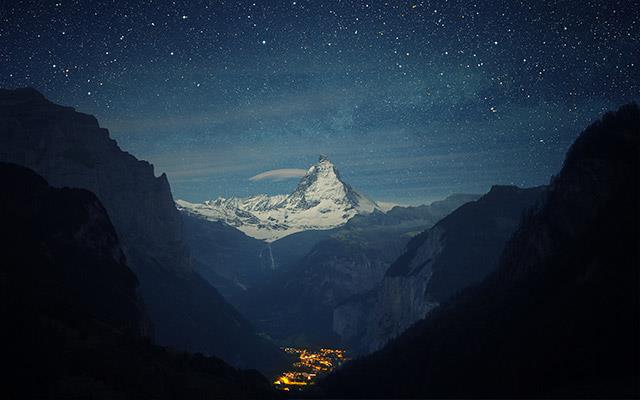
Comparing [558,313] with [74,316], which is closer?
[558,313]

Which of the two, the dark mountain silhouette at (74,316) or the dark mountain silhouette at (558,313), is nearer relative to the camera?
the dark mountain silhouette at (74,316)

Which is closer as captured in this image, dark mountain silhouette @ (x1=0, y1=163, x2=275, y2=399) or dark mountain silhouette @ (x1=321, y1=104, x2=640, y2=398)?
dark mountain silhouette @ (x1=0, y1=163, x2=275, y2=399)

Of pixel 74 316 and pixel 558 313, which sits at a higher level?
pixel 74 316
